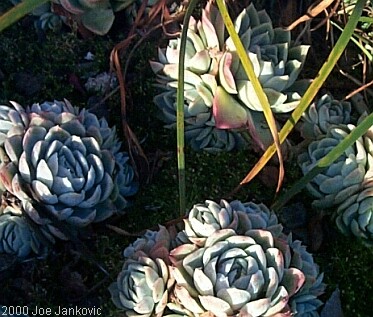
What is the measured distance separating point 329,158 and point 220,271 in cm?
20

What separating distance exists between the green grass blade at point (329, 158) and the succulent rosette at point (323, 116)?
11cm

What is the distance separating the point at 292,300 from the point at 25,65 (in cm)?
54

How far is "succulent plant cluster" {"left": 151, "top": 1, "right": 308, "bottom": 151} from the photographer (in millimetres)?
938

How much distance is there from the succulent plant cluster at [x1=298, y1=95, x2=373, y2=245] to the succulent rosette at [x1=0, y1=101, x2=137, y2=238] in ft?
0.87

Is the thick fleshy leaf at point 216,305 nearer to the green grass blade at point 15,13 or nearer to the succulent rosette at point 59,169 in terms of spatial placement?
the succulent rosette at point 59,169

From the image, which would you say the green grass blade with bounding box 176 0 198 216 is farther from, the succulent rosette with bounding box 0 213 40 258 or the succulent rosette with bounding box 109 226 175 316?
the succulent rosette with bounding box 0 213 40 258

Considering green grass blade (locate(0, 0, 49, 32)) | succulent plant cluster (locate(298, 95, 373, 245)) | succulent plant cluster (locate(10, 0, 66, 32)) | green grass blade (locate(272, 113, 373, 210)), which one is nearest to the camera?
green grass blade (locate(0, 0, 49, 32))

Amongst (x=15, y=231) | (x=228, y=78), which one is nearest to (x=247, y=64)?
(x=228, y=78)

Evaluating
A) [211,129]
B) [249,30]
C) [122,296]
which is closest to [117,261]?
[122,296]

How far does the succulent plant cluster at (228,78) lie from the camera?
3.08 ft

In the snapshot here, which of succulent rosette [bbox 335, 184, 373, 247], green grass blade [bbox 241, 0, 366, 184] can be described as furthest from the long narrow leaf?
succulent rosette [bbox 335, 184, 373, 247]

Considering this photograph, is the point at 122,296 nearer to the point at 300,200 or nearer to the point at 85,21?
the point at 300,200

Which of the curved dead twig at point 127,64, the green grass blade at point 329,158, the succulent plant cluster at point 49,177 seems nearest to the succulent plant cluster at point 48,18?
the curved dead twig at point 127,64

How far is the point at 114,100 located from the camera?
1075 mm
